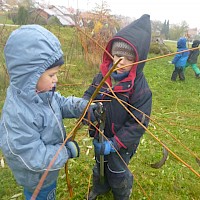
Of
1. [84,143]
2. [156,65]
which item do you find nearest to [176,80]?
[156,65]

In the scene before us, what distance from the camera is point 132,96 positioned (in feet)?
5.28

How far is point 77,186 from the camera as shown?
2.37 m

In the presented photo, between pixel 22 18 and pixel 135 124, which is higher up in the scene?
pixel 22 18

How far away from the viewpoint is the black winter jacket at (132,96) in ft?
5.16

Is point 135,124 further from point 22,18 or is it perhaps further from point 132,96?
point 22,18

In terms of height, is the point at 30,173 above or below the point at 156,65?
above

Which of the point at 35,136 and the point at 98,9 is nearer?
the point at 35,136

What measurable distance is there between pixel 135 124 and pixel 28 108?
2.36 feet

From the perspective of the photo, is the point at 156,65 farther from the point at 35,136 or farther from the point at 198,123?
the point at 35,136

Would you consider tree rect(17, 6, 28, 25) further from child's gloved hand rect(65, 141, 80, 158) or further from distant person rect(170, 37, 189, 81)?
child's gloved hand rect(65, 141, 80, 158)

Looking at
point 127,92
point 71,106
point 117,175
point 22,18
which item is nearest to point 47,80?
point 71,106

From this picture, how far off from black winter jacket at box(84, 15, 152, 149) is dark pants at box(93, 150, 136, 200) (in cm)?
16

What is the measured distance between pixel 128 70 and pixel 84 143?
174 cm

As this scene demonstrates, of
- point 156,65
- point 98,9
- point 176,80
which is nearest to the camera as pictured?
point 176,80
